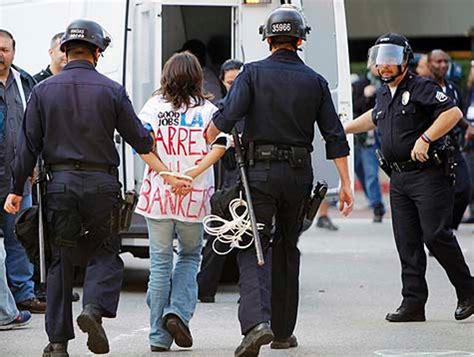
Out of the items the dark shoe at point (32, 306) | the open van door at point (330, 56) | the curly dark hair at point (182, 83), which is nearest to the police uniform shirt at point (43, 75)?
the dark shoe at point (32, 306)

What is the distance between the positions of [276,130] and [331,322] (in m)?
2.06

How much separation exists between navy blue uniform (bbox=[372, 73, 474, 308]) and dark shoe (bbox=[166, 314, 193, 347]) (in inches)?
74.2

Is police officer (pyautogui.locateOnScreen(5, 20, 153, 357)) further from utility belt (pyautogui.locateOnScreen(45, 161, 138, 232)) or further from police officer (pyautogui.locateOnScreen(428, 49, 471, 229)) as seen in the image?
police officer (pyautogui.locateOnScreen(428, 49, 471, 229))

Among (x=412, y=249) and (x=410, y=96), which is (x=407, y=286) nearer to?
(x=412, y=249)

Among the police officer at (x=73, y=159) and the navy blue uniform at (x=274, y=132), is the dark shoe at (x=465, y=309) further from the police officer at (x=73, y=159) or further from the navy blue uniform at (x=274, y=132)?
the police officer at (x=73, y=159)

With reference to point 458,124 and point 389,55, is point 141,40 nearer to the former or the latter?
point 389,55

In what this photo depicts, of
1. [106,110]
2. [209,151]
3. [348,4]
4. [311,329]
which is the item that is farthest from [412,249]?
[348,4]

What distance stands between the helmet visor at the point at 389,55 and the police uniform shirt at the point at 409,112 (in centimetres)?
15

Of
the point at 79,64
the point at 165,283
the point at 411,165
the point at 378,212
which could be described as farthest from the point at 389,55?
the point at 378,212

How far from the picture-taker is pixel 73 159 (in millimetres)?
7531

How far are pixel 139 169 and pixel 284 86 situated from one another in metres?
2.78

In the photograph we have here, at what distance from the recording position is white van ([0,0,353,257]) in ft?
33.2

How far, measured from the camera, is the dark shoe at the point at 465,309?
30.1 feet

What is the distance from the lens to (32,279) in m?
10.0
